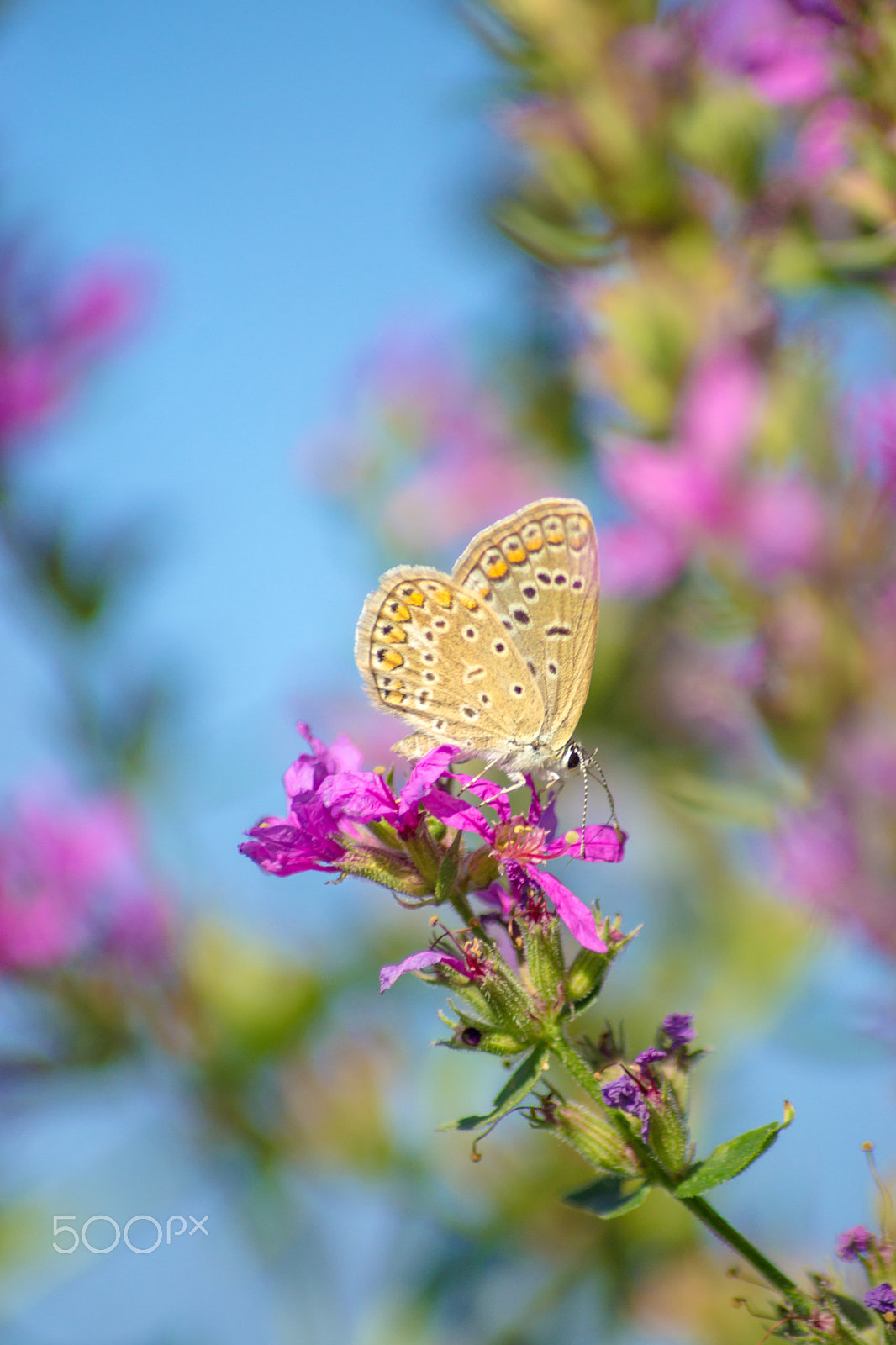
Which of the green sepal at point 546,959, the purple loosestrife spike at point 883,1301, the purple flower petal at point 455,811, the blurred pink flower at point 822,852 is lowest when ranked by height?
the blurred pink flower at point 822,852

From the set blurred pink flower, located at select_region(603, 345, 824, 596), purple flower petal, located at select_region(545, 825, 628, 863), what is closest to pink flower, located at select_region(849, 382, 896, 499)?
blurred pink flower, located at select_region(603, 345, 824, 596)

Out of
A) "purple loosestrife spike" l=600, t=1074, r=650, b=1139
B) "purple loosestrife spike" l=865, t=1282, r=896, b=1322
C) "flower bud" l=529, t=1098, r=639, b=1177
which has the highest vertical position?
"purple loosestrife spike" l=600, t=1074, r=650, b=1139

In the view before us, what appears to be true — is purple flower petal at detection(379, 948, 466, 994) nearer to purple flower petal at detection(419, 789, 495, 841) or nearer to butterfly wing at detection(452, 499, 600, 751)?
purple flower petal at detection(419, 789, 495, 841)

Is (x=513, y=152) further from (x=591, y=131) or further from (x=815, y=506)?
(x=815, y=506)

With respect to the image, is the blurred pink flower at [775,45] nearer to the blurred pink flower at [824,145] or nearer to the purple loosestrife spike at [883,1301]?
the blurred pink flower at [824,145]

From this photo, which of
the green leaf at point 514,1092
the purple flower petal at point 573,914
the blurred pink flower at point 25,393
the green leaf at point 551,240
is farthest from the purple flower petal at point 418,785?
the blurred pink flower at point 25,393

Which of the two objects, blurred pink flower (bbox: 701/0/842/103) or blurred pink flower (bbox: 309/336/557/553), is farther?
blurred pink flower (bbox: 309/336/557/553)

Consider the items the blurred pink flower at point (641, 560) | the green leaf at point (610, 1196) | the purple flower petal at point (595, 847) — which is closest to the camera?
the green leaf at point (610, 1196)

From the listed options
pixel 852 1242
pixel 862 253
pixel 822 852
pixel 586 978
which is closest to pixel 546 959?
pixel 586 978
